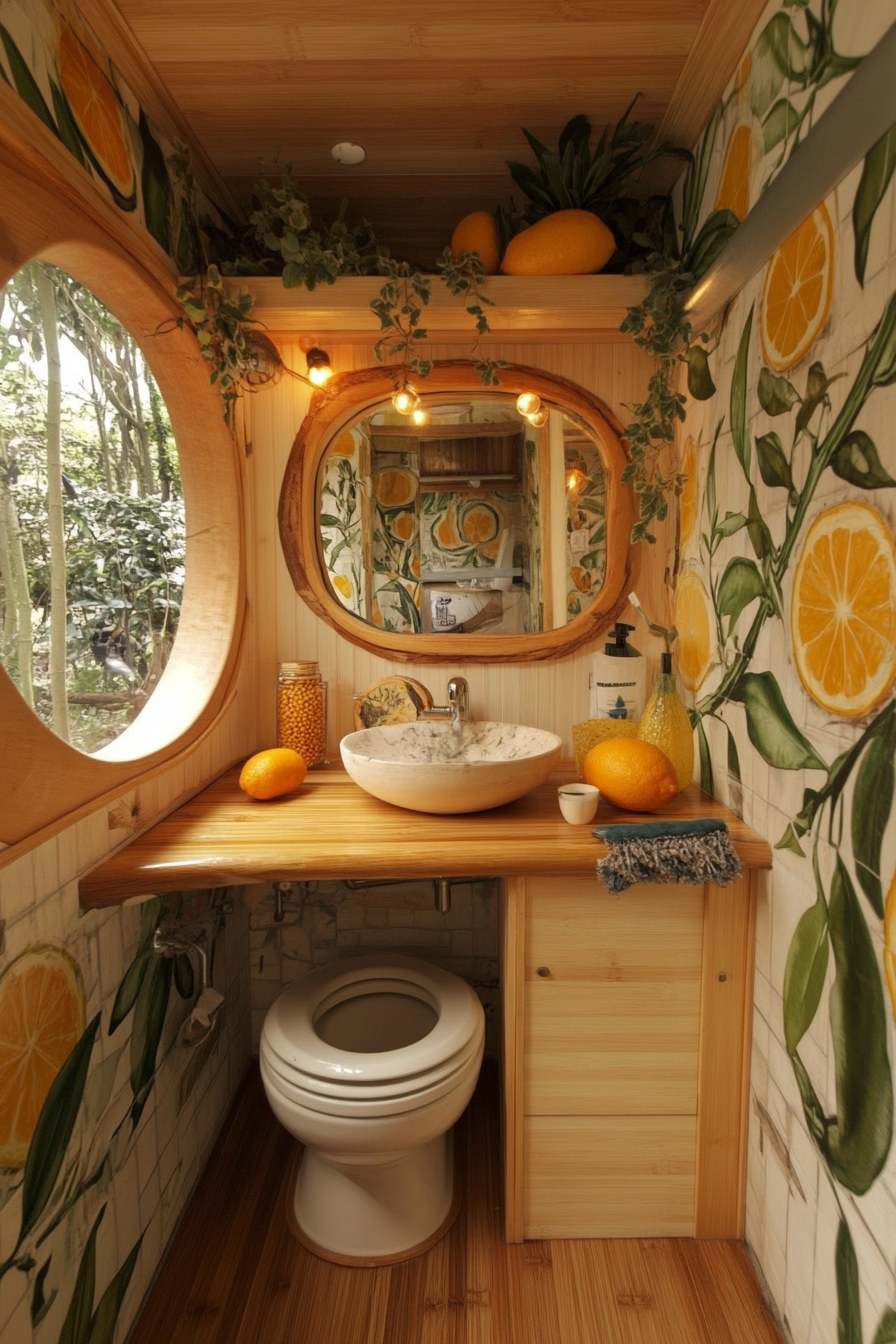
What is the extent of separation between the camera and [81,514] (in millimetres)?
1479

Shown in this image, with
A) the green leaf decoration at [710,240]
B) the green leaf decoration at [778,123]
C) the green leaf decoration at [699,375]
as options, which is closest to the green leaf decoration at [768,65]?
the green leaf decoration at [778,123]

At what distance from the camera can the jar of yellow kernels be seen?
1.55 metres

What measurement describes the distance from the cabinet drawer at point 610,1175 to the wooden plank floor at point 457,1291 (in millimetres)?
43

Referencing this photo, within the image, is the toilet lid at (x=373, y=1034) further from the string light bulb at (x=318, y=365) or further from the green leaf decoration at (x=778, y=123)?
the green leaf decoration at (x=778, y=123)

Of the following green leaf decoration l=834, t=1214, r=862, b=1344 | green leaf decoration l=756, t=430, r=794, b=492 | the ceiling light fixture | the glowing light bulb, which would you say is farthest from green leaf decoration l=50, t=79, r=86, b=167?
green leaf decoration l=834, t=1214, r=862, b=1344

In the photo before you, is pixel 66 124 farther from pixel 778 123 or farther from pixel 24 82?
pixel 778 123

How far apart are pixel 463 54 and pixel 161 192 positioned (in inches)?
23.7

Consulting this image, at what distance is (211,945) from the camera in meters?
1.46

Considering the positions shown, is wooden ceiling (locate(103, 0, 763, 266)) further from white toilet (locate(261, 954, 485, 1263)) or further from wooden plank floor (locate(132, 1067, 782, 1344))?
wooden plank floor (locate(132, 1067, 782, 1344))

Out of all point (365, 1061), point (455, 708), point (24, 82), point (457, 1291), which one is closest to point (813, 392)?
point (455, 708)

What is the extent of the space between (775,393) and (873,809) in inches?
25.7

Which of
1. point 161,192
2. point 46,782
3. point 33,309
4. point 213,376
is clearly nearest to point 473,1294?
point 46,782

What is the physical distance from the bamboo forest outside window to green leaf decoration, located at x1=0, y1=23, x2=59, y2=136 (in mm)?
294

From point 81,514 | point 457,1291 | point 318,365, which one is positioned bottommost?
point 457,1291
